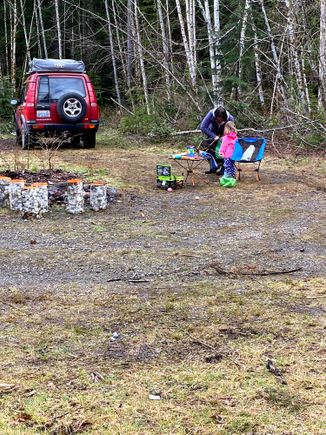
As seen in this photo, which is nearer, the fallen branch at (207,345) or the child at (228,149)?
the fallen branch at (207,345)

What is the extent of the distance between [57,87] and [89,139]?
4.49 feet

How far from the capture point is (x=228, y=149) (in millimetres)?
8719

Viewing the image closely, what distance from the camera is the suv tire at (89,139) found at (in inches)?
500

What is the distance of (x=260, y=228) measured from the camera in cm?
635

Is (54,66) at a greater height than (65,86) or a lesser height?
greater

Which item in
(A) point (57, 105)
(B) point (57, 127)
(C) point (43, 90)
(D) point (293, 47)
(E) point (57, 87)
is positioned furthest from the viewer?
(D) point (293, 47)

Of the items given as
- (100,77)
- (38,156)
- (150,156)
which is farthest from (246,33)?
(100,77)

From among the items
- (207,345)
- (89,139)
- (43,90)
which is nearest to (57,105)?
(43,90)

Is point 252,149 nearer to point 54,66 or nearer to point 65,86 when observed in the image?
point 65,86

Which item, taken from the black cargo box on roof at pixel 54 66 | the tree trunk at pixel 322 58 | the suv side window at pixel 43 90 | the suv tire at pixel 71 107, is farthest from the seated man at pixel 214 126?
the black cargo box on roof at pixel 54 66

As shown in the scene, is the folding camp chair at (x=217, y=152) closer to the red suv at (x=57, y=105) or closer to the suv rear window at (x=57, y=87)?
the red suv at (x=57, y=105)

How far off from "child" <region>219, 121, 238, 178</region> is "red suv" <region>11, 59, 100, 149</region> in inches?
163

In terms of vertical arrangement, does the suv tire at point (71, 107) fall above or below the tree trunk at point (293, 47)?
below

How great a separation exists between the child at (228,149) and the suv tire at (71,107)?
13.4ft
